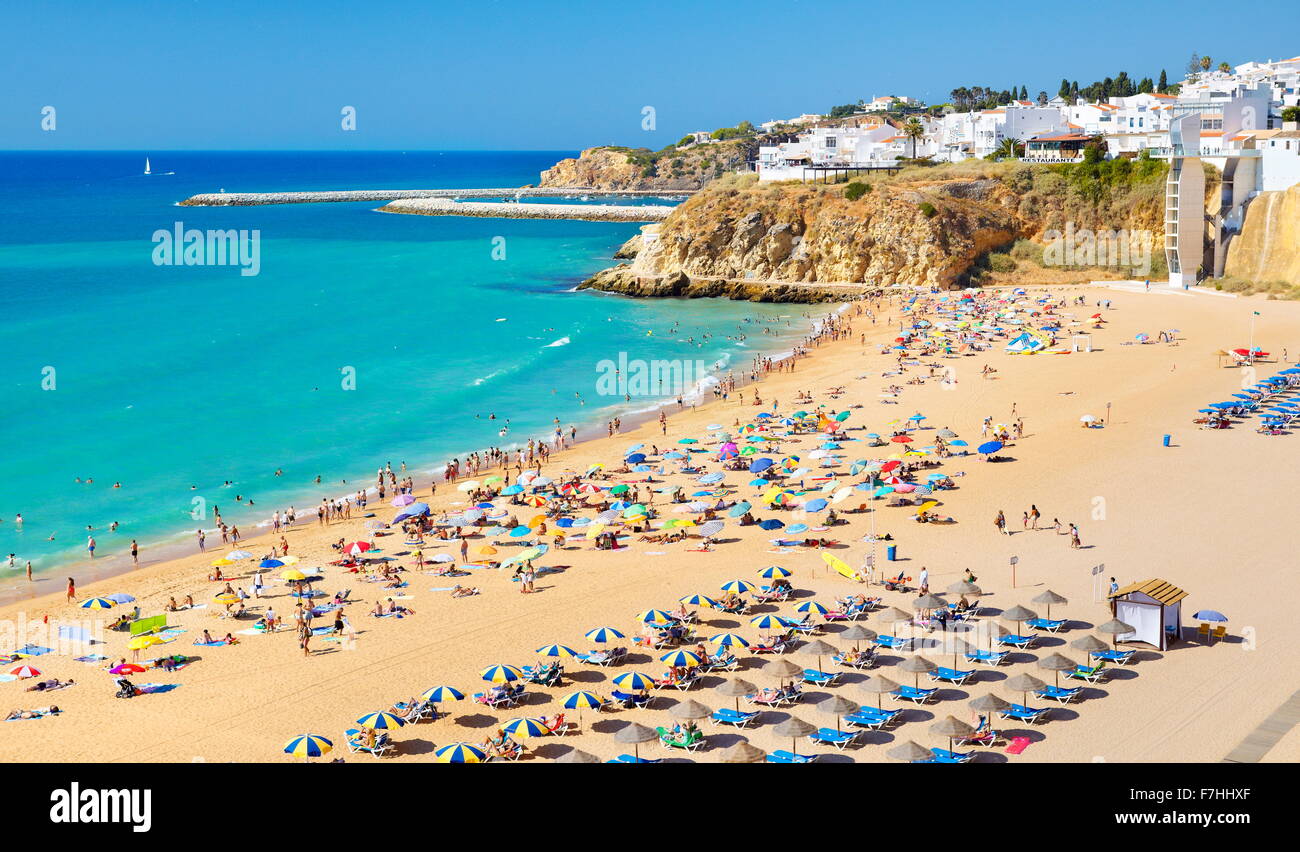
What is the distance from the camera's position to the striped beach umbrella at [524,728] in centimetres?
1627

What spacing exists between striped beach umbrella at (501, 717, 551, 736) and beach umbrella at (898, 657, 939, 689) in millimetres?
5661

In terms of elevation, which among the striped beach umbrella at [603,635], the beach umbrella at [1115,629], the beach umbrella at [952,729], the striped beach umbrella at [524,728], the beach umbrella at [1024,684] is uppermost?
the beach umbrella at [1115,629]

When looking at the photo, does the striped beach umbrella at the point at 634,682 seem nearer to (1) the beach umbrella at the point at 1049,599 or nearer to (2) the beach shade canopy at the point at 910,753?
(2) the beach shade canopy at the point at 910,753

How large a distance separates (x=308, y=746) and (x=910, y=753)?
8.42 meters

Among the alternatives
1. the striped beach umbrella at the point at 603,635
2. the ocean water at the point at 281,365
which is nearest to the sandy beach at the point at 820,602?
the striped beach umbrella at the point at 603,635

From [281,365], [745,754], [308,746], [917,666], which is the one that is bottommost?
[308,746]

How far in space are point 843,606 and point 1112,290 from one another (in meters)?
46.1

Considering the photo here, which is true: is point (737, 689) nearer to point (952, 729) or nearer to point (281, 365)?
point (952, 729)

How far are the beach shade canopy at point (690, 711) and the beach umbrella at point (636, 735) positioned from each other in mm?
494

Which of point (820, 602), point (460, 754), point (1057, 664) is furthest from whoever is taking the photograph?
point (820, 602)

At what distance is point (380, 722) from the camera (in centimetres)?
1656

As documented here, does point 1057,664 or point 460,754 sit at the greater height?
point 1057,664

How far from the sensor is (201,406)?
44.5 m

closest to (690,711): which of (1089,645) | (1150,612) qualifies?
(1089,645)
